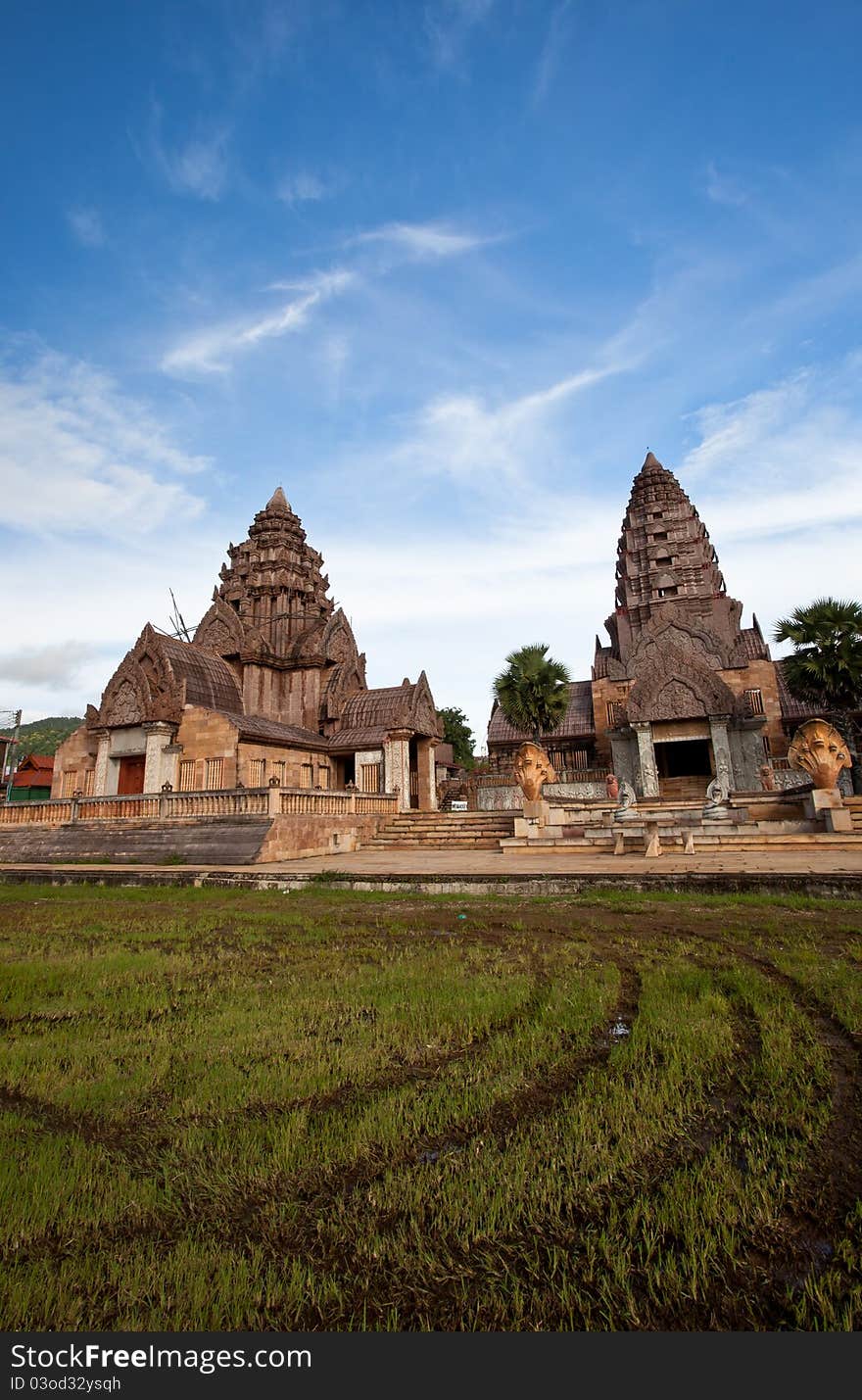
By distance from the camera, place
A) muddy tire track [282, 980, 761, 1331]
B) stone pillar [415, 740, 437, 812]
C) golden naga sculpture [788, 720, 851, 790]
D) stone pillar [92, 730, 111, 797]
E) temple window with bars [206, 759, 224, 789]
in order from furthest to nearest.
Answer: stone pillar [415, 740, 437, 812] → stone pillar [92, 730, 111, 797] → temple window with bars [206, 759, 224, 789] → golden naga sculpture [788, 720, 851, 790] → muddy tire track [282, 980, 761, 1331]

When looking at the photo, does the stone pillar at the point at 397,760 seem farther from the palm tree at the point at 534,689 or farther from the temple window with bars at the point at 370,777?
the palm tree at the point at 534,689

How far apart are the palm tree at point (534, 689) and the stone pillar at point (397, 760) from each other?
793 centimetres

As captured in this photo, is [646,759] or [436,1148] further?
[646,759]

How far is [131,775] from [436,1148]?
2795cm

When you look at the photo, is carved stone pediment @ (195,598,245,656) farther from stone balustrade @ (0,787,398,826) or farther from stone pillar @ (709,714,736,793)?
stone pillar @ (709,714,736,793)

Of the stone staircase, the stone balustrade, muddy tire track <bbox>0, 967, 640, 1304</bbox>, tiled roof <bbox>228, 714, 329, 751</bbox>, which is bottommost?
muddy tire track <bbox>0, 967, 640, 1304</bbox>

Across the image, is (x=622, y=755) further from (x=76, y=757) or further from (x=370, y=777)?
(x=76, y=757)

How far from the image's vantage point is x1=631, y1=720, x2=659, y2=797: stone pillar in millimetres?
32969

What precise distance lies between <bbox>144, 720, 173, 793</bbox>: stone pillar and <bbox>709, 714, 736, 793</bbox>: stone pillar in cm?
2615

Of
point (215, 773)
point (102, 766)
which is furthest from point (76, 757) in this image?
point (215, 773)

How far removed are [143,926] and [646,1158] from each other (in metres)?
7.27

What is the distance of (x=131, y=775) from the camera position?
2731 cm

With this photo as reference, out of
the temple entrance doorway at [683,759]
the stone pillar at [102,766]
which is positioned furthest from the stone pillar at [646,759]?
the stone pillar at [102,766]

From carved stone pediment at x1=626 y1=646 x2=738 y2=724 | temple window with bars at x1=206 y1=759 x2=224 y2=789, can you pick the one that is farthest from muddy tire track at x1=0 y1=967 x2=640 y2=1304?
carved stone pediment at x1=626 y1=646 x2=738 y2=724
